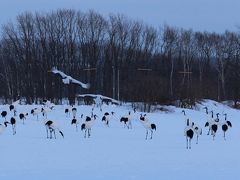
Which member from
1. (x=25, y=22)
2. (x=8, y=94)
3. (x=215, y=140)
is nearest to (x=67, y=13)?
(x=25, y=22)

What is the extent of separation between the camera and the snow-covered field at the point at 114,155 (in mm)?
12703

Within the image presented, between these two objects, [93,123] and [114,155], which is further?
[93,123]

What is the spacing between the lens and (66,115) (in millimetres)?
31266

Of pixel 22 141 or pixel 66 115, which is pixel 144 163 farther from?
pixel 66 115

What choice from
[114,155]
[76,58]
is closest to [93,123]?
[114,155]

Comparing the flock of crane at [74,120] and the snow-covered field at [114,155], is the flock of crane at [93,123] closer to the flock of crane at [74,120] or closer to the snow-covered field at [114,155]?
the flock of crane at [74,120]

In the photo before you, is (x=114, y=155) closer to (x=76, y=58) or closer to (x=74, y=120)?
(x=74, y=120)

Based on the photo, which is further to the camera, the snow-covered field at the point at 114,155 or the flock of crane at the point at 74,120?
the flock of crane at the point at 74,120

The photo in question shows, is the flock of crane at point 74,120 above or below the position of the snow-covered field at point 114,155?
above

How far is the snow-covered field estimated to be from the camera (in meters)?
12.7

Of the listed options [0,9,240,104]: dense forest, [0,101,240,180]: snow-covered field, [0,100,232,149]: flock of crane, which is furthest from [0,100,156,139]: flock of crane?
[0,9,240,104]: dense forest

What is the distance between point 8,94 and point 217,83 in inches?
1213

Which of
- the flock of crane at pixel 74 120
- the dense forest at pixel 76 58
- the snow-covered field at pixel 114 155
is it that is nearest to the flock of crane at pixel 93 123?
the flock of crane at pixel 74 120

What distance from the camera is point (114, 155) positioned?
16094mm
